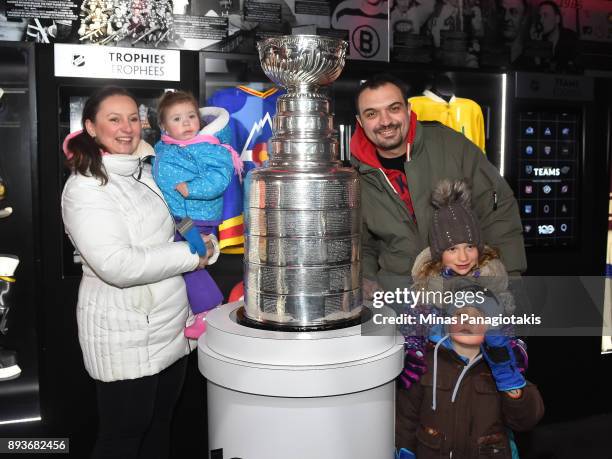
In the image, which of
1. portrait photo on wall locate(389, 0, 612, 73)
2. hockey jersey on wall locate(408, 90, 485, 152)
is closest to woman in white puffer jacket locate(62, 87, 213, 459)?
hockey jersey on wall locate(408, 90, 485, 152)

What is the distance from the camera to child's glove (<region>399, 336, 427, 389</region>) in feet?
5.31

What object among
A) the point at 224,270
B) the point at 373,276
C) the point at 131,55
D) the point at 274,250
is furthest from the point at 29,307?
the point at 274,250

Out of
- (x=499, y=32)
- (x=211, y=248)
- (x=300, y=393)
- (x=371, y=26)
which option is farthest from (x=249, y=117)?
(x=300, y=393)

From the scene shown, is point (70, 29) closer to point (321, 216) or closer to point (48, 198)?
point (48, 198)

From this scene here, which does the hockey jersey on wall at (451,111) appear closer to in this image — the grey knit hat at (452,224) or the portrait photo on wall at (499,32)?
the portrait photo on wall at (499,32)

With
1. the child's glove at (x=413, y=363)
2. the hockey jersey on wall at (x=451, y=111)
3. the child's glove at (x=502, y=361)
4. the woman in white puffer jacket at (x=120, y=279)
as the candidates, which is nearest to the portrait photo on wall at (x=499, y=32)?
the hockey jersey on wall at (x=451, y=111)

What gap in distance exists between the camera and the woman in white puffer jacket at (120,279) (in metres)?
1.64

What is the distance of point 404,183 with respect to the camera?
213 cm

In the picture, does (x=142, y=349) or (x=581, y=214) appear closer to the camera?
(x=142, y=349)

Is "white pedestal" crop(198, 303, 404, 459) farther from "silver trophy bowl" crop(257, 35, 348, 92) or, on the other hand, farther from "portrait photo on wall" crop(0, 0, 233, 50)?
"portrait photo on wall" crop(0, 0, 233, 50)

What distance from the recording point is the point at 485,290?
A: 1583mm

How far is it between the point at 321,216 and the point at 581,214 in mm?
2492

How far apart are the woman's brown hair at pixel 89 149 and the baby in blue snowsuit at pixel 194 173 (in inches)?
9.4

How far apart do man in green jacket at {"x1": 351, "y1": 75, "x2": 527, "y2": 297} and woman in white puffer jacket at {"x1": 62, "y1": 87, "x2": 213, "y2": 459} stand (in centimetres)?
65
